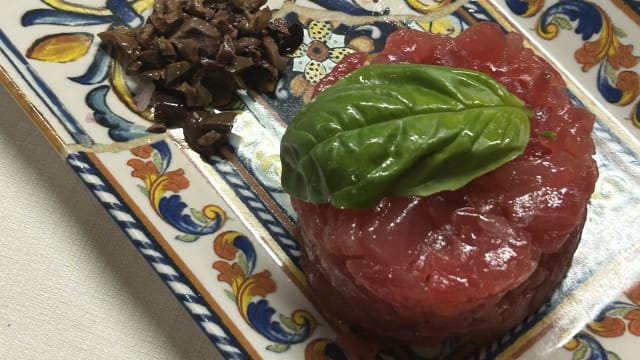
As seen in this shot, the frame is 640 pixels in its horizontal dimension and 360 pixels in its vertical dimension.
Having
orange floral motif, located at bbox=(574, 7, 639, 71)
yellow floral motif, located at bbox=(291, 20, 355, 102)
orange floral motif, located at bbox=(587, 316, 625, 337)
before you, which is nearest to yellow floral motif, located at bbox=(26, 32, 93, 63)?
yellow floral motif, located at bbox=(291, 20, 355, 102)

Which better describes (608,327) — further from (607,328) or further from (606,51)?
(606,51)

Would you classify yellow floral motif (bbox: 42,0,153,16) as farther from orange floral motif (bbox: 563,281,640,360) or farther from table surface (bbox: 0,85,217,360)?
orange floral motif (bbox: 563,281,640,360)

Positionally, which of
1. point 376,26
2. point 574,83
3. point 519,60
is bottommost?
point 376,26

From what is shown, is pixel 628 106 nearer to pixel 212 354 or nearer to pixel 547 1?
pixel 547 1

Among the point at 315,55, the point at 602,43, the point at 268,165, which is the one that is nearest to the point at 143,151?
the point at 268,165

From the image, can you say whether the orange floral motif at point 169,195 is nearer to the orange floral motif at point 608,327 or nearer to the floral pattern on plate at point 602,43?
the orange floral motif at point 608,327

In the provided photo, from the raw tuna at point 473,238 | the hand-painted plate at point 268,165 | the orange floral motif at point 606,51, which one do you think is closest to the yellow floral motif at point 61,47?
the hand-painted plate at point 268,165

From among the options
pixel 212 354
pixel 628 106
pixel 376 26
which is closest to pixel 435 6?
pixel 376 26
